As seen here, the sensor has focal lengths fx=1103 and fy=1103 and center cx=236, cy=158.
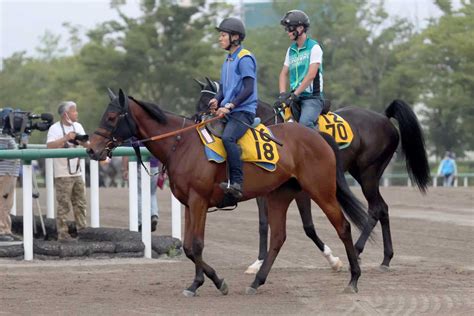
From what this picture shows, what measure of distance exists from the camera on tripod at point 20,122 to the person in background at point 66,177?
36cm

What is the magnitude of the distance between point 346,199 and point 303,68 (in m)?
1.81

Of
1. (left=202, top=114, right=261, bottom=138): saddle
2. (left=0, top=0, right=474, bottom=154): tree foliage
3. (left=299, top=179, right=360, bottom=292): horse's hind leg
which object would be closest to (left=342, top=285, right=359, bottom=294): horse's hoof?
(left=299, top=179, right=360, bottom=292): horse's hind leg

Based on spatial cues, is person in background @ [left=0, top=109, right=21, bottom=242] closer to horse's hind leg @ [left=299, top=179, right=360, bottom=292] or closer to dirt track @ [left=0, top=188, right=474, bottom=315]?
dirt track @ [left=0, top=188, right=474, bottom=315]

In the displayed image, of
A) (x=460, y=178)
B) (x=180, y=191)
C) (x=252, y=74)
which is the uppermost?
(x=252, y=74)

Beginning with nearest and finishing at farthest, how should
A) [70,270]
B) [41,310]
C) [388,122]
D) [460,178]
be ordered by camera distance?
[41,310] < [70,270] < [388,122] < [460,178]

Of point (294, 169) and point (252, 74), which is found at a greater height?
point (252, 74)

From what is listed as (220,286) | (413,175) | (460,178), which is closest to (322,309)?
(220,286)

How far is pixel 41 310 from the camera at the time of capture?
8.84 metres

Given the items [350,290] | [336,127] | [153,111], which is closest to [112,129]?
[153,111]

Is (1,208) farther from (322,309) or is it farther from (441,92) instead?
(441,92)

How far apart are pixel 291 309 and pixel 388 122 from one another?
443 cm

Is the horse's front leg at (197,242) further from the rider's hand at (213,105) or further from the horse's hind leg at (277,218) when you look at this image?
the rider's hand at (213,105)

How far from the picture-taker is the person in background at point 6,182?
43.1ft

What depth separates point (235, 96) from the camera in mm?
10125
